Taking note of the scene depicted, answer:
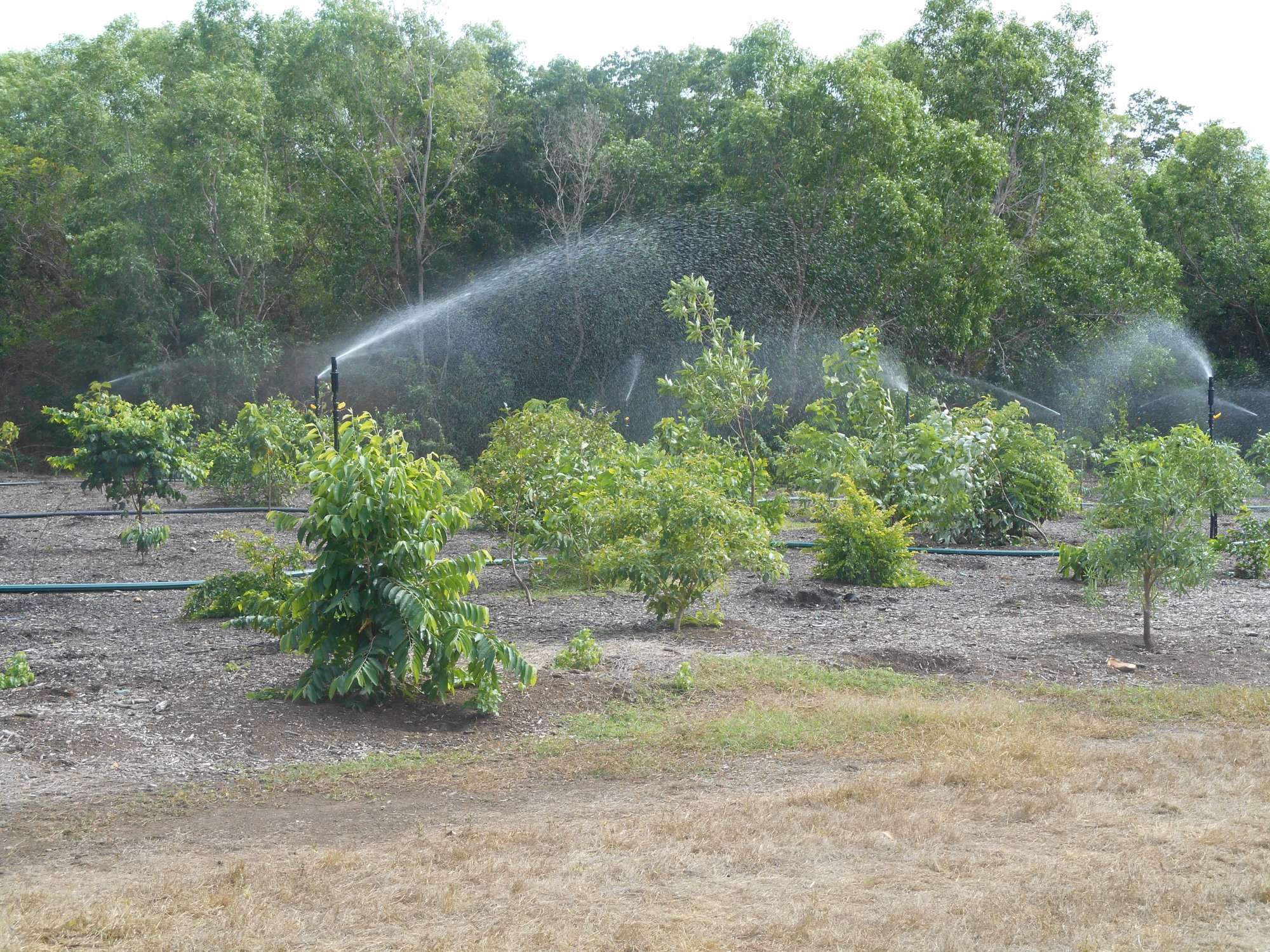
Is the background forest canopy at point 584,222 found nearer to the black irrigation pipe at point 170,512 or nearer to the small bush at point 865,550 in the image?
the black irrigation pipe at point 170,512

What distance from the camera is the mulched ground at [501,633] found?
5508mm

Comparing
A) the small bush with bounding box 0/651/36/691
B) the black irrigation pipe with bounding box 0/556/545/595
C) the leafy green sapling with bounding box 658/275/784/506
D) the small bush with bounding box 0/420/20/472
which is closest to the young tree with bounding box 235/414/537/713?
the small bush with bounding box 0/651/36/691

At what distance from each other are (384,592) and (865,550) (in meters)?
5.41

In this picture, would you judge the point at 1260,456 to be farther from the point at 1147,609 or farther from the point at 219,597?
the point at 219,597

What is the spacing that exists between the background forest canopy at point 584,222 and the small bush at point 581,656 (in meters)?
17.5

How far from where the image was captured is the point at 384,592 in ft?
19.0

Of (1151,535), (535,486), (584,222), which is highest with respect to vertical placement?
(584,222)

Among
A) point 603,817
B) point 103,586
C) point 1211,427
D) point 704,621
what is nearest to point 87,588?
point 103,586

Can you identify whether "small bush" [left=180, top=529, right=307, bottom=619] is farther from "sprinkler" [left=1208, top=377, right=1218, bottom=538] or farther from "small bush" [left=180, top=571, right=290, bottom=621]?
"sprinkler" [left=1208, top=377, right=1218, bottom=538]

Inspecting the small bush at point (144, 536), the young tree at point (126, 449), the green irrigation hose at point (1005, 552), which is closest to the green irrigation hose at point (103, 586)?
the small bush at point (144, 536)

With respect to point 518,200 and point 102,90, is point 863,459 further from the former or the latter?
point 102,90

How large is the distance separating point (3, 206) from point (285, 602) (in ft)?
86.5

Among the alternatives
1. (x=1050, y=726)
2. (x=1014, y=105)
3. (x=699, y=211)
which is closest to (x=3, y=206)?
(x=699, y=211)

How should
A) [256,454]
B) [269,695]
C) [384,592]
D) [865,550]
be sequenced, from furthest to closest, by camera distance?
[256,454], [865,550], [269,695], [384,592]
